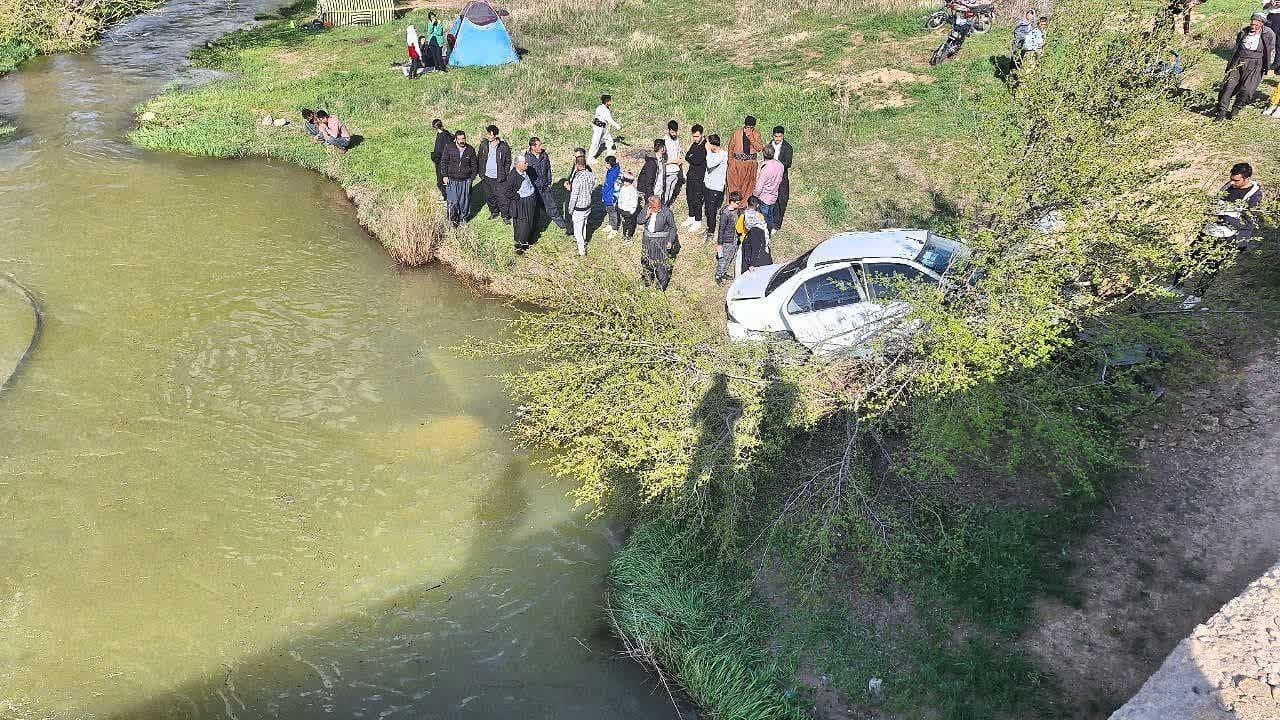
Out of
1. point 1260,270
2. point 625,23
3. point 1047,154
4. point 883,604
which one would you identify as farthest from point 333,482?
point 625,23

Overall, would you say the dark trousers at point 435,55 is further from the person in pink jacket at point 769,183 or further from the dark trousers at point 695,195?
the person in pink jacket at point 769,183

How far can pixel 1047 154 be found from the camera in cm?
874

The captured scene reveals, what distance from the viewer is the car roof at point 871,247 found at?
995cm

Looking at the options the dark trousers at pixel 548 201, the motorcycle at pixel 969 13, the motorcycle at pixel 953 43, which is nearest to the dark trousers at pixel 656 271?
the dark trousers at pixel 548 201

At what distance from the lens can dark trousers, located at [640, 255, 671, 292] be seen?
462 inches

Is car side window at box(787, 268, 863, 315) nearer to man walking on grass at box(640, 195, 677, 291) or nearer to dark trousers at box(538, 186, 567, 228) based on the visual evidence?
man walking on grass at box(640, 195, 677, 291)

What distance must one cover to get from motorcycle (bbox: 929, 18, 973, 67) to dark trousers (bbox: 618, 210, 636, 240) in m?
8.70

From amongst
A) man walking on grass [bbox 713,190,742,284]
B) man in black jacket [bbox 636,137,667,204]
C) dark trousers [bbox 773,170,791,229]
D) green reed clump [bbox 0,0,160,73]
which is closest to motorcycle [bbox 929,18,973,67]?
dark trousers [bbox 773,170,791,229]

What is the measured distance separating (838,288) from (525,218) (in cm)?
Result: 546

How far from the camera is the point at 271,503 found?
9.47 metres

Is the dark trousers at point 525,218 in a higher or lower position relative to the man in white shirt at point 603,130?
lower

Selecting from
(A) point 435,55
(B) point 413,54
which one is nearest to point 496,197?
(B) point 413,54

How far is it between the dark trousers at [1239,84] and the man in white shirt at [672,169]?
29.2 ft

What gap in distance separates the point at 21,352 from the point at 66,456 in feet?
8.82
